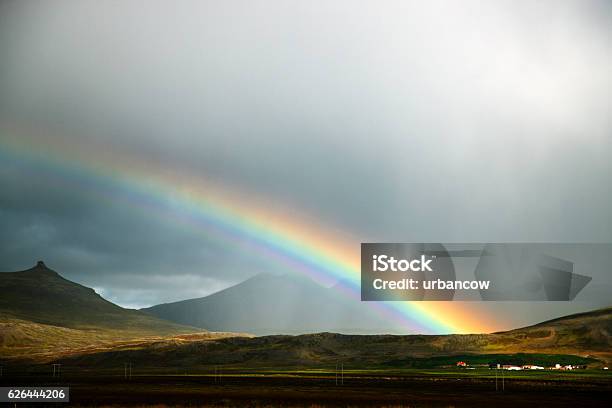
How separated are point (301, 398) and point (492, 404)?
926 inches

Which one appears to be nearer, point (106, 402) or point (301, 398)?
point (106, 402)

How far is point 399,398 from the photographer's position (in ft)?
283

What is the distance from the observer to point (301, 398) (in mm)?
84562

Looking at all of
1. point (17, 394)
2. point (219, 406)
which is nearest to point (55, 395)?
point (17, 394)

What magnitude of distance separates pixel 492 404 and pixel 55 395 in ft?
175

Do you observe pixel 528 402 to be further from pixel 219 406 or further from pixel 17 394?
pixel 17 394

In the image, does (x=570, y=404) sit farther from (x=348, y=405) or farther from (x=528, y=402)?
(x=348, y=405)

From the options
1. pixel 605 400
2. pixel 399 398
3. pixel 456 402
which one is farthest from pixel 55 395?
pixel 605 400

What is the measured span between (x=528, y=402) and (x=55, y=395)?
58683mm

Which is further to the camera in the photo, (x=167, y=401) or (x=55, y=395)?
(x=55, y=395)

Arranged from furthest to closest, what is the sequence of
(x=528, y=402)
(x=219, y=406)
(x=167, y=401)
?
(x=528, y=402)
(x=167, y=401)
(x=219, y=406)

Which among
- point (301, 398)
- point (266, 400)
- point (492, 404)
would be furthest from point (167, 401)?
point (492, 404)

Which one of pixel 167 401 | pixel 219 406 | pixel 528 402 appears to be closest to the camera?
pixel 219 406

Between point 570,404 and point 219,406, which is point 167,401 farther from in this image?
point 570,404
